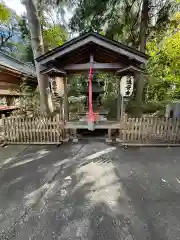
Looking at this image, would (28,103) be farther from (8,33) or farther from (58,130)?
(8,33)

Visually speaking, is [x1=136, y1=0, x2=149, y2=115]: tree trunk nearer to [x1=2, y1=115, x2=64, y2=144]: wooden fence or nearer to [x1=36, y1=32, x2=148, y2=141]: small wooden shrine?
[x1=36, y1=32, x2=148, y2=141]: small wooden shrine

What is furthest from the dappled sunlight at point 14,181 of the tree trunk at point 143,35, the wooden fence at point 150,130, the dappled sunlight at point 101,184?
the tree trunk at point 143,35

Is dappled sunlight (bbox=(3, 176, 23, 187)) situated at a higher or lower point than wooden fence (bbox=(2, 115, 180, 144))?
lower

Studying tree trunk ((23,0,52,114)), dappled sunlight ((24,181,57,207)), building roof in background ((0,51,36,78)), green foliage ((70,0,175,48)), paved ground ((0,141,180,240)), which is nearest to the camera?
paved ground ((0,141,180,240))

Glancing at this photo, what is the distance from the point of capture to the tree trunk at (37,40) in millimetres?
6418

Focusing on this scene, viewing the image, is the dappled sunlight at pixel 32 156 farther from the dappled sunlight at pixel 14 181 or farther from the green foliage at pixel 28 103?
the green foliage at pixel 28 103

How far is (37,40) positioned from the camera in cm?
670

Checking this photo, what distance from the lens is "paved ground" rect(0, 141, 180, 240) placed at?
2154 millimetres

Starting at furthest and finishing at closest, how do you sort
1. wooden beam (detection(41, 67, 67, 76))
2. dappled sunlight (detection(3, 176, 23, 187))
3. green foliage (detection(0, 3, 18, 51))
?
1. green foliage (detection(0, 3, 18, 51))
2. wooden beam (detection(41, 67, 67, 76))
3. dappled sunlight (detection(3, 176, 23, 187))

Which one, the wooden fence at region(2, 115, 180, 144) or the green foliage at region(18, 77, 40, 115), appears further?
the green foliage at region(18, 77, 40, 115)

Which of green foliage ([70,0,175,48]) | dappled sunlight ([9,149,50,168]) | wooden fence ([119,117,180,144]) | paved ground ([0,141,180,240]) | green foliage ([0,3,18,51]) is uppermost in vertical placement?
green foliage ([0,3,18,51])

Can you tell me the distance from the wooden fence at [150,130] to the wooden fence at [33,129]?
2579 millimetres

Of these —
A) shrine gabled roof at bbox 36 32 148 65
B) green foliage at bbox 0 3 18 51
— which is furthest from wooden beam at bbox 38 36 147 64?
green foliage at bbox 0 3 18 51

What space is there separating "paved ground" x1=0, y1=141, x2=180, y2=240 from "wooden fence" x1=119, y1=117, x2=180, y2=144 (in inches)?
34.4
